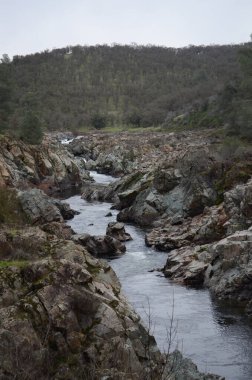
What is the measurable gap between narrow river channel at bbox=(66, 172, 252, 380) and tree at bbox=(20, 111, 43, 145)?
4299 cm

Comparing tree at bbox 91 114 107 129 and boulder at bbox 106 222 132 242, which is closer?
boulder at bbox 106 222 132 242

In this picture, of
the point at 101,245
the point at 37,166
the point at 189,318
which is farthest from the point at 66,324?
the point at 37,166

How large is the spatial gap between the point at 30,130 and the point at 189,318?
57.9 metres

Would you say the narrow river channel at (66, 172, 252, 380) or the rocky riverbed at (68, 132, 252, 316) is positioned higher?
the rocky riverbed at (68, 132, 252, 316)

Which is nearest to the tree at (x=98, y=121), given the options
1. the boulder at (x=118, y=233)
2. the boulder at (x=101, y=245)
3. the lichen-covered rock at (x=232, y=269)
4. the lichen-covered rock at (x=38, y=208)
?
the lichen-covered rock at (x=38, y=208)

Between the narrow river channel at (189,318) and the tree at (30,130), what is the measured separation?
141 ft

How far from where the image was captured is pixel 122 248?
38.8m

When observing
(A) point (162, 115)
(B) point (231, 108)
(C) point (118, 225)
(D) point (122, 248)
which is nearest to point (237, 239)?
(D) point (122, 248)

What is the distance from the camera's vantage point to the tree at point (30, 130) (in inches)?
3073

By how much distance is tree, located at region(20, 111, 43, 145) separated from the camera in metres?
78.1

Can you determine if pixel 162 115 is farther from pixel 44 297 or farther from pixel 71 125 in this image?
pixel 44 297

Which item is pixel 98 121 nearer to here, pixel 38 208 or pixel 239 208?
pixel 38 208

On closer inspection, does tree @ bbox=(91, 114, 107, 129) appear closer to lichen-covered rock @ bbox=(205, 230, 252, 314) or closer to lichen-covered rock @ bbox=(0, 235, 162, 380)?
lichen-covered rock @ bbox=(205, 230, 252, 314)

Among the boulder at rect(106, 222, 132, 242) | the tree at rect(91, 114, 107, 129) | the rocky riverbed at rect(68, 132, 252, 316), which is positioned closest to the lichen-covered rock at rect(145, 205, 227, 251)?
the rocky riverbed at rect(68, 132, 252, 316)
